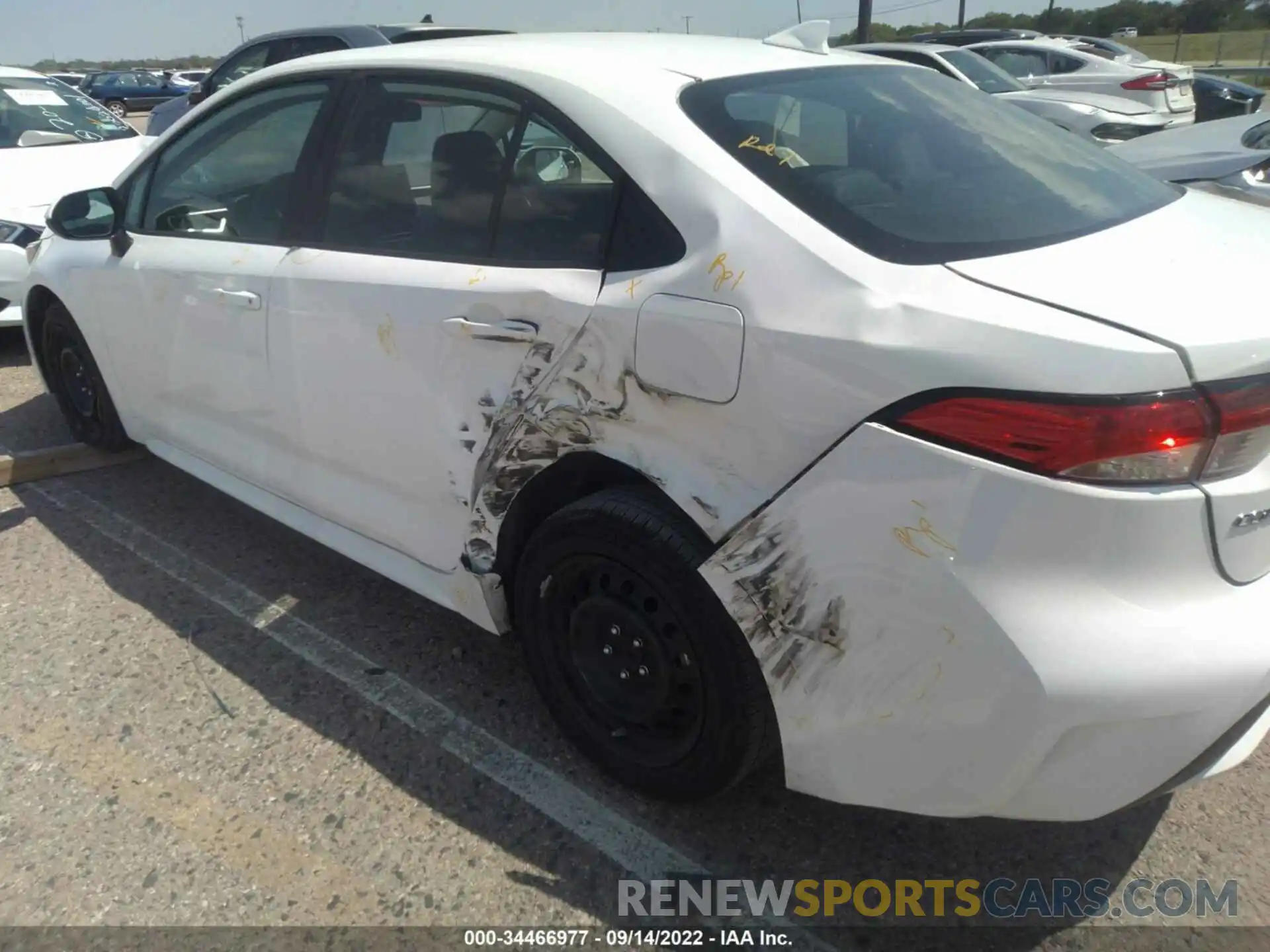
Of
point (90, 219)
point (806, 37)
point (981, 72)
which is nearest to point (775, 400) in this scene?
point (806, 37)

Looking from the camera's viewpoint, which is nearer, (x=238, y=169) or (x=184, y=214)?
(x=238, y=169)

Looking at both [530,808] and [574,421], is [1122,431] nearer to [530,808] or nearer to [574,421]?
[574,421]

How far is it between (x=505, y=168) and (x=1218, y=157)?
5223mm

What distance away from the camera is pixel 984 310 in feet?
5.56

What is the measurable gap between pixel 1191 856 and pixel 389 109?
2769 mm

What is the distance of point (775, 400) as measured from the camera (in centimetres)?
185

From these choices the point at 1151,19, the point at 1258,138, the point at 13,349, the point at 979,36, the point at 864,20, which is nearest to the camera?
the point at 1258,138

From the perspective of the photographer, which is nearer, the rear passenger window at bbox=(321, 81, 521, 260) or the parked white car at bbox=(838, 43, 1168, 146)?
the rear passenger window at bbox=(321, 81, 521, 260)

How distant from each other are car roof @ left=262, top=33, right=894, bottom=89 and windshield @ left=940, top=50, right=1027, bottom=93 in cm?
936

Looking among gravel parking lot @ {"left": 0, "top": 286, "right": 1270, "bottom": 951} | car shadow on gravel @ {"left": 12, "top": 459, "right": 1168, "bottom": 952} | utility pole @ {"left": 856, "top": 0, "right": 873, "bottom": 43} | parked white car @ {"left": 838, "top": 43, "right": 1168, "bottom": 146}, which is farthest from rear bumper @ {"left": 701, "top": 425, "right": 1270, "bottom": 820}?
utility pole @ {"left": 856, "top": 0, "right": 873, "bottom": 43}

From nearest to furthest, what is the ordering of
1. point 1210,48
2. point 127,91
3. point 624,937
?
point 624,937
point 127,91
point 1210,48

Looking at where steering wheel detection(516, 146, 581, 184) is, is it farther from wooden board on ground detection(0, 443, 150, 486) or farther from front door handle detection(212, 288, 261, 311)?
wooden board on ground detection(0, 443, 150, 486)

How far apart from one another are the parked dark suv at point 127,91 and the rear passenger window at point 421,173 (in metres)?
33.4

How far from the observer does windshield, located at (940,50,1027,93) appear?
11172 mm
